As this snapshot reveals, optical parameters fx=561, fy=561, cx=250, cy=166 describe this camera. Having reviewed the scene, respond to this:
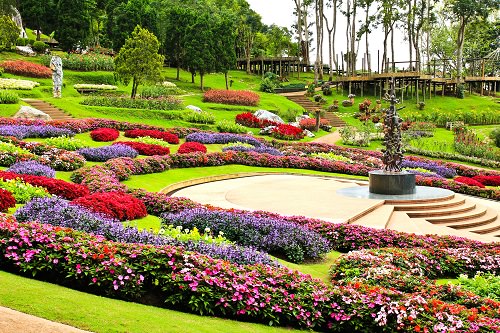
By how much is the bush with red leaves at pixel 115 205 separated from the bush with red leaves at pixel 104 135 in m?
12.2

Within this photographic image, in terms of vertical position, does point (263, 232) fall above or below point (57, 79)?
below

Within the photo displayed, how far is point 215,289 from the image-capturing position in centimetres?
678

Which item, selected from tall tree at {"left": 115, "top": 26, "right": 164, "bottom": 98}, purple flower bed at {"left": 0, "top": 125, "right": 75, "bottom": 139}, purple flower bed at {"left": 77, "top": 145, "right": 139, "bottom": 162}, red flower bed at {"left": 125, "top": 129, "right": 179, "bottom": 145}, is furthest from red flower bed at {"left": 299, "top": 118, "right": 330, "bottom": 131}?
purple flower bed at {"left": 77, "top": 145, "right": 139, "bottom": 162}

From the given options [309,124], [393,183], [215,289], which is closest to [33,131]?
[393,183]

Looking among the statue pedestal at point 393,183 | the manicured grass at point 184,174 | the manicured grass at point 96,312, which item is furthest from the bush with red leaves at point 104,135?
the manicured grass at point 96,312

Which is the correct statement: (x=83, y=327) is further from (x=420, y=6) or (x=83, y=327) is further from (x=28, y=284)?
(x=420, y=6)

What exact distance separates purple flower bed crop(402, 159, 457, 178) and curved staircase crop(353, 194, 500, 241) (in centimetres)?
893

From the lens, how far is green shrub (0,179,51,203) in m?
11.1

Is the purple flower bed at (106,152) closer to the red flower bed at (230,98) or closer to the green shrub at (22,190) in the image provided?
the green shrub at (22,190)

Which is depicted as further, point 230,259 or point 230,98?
point 230,98

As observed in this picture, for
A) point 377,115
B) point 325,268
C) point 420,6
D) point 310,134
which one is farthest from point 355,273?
point 420,6

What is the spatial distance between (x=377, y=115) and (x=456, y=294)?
1575 inches

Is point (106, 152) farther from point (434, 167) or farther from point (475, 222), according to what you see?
point (434, 167)

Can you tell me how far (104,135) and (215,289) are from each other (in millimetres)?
18441
